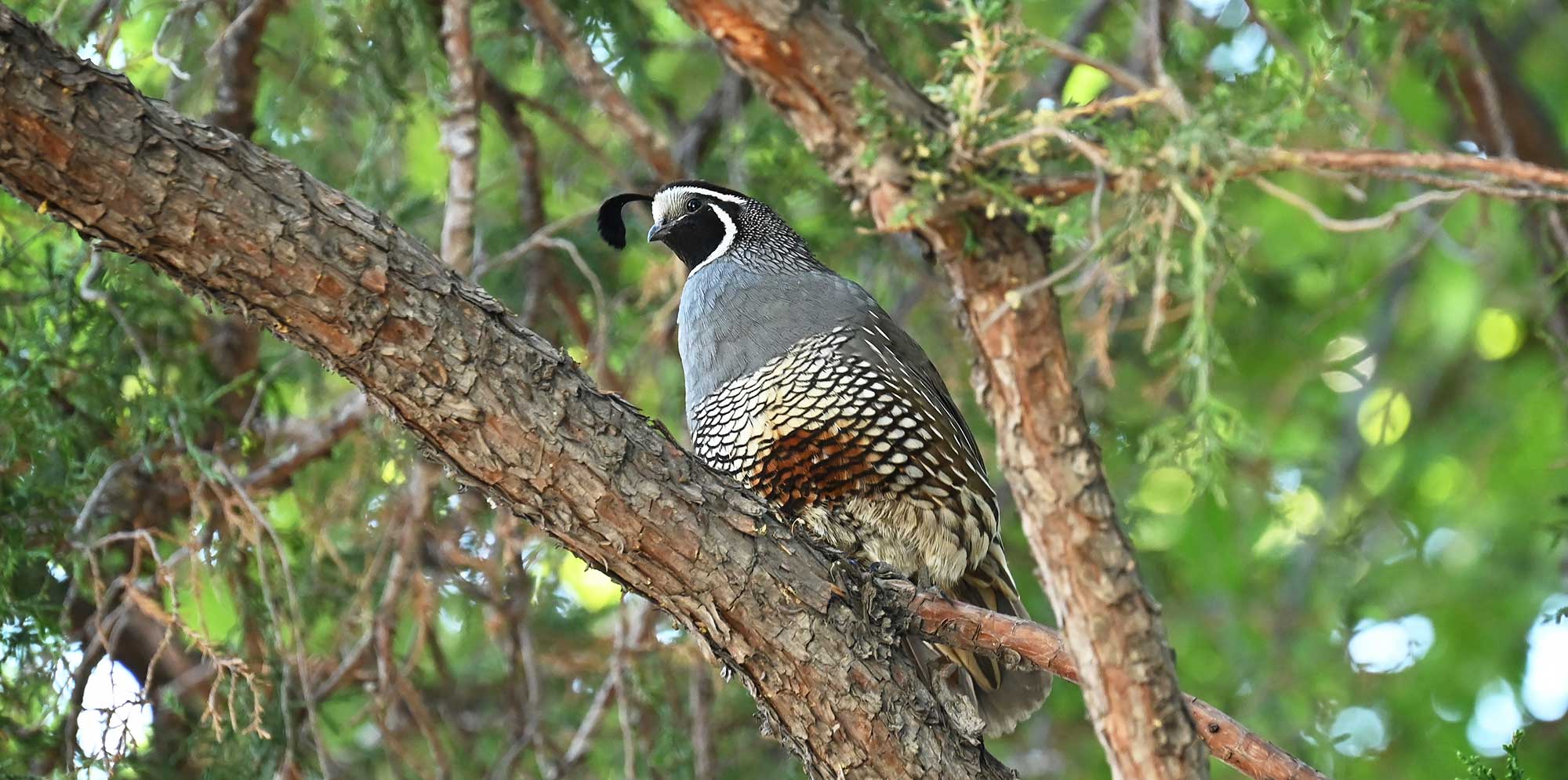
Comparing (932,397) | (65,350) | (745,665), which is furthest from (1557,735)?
(65,350)

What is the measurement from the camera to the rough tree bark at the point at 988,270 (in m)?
3.20

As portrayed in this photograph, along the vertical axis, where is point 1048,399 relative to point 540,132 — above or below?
below

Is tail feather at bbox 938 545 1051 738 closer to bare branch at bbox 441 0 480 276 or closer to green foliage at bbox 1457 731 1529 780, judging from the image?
green foliage at bbox 1457 731 1529 780

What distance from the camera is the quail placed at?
3477mm

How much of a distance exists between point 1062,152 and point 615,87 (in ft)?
4.36

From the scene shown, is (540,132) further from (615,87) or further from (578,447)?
(578,447)

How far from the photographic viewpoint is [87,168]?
2.03 m

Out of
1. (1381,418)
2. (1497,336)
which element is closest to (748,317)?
(1381,418)

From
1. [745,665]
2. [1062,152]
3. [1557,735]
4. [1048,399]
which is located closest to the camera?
[745,665]

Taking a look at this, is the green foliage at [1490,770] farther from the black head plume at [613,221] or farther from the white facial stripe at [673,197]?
the black head plume at [613,221]

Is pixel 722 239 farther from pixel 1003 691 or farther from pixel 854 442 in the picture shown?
pixel 1003 691

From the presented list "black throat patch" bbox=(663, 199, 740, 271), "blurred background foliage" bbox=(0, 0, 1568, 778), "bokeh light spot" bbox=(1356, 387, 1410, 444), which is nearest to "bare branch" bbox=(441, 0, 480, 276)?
"blurred background foliage" bbox=(0, 0, 1568, 778)

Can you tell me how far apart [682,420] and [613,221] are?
46.2 inches

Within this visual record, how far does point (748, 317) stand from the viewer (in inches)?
148
